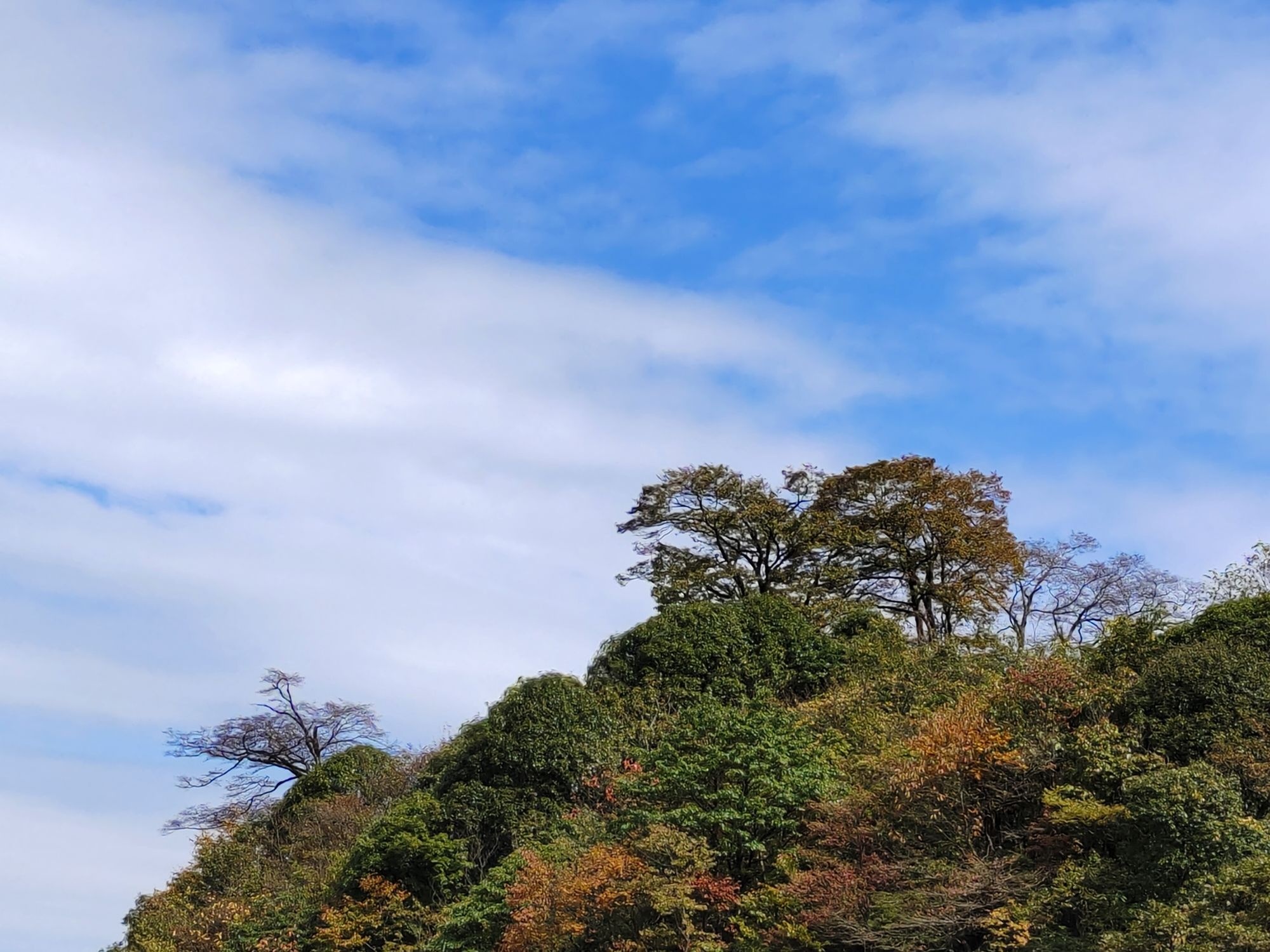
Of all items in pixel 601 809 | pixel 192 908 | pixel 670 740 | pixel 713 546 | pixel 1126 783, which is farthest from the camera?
pixel 713 546

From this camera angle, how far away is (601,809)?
19391 mm

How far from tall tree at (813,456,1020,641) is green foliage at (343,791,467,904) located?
12.3 meters

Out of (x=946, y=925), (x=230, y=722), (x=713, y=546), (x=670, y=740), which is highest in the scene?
(x=713, y=546)

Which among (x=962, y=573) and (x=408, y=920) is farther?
(x=962, y=573)

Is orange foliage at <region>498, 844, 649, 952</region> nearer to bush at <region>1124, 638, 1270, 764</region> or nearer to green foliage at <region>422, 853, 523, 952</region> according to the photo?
green foliage at <region>422, 853, 523, 952</region>

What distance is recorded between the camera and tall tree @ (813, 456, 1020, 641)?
28.3m

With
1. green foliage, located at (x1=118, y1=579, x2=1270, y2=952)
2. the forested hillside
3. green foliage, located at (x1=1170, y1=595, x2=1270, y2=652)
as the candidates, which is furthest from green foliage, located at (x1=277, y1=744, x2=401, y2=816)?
green foliage, located at (x1=1170, y1=595, x2=1270, y2=652)

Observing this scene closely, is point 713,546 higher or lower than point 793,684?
higher

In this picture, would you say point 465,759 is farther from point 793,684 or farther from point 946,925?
point 946,925

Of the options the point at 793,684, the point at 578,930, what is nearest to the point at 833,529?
the point at 793,684

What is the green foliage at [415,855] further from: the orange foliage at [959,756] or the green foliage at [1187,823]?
the green foliage at [1187,823]

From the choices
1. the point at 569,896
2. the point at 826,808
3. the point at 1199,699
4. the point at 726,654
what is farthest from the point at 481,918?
the point at 1199,699

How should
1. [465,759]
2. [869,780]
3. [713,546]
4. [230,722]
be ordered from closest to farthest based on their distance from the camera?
[869,780] < [465,759] < [713,546] < [230,722]

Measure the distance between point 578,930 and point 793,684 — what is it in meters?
8.28
